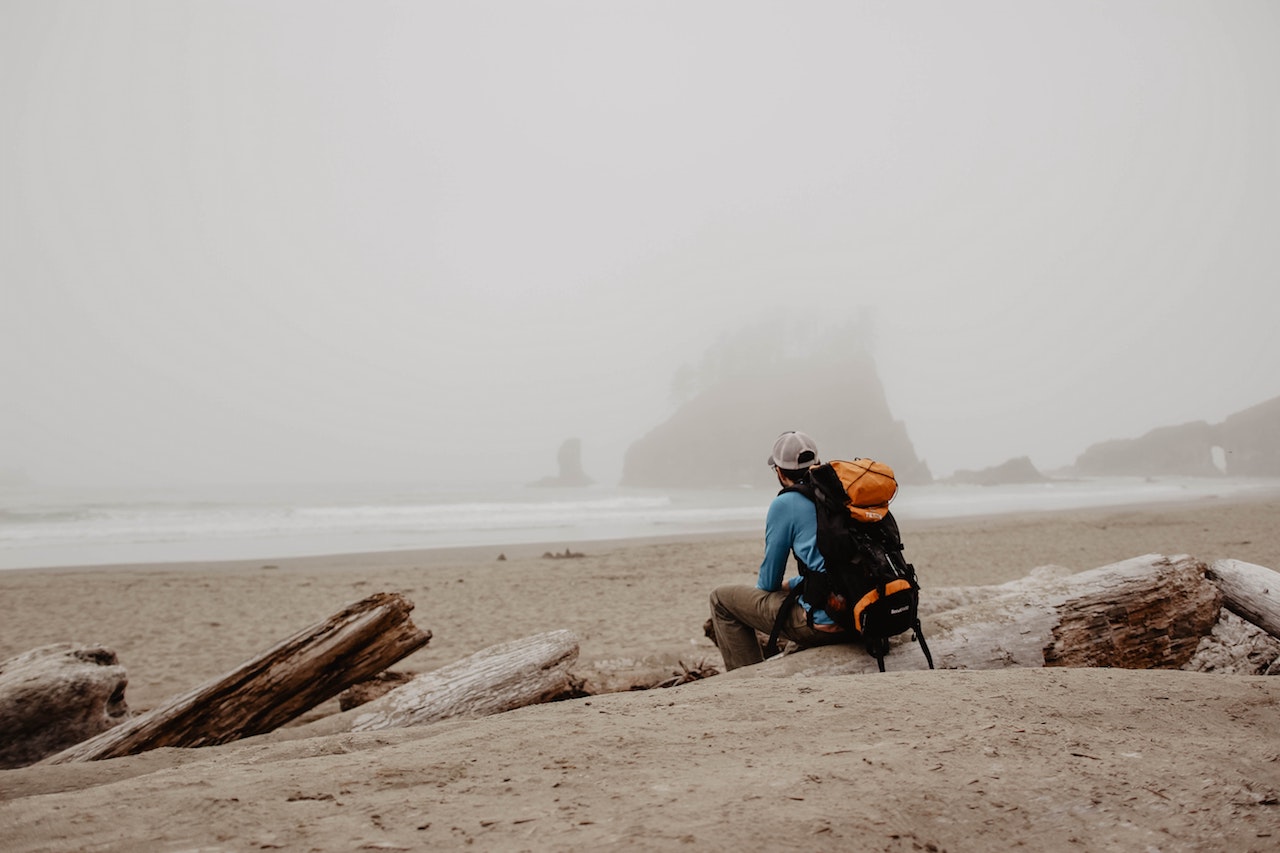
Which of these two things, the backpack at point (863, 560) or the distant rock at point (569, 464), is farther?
the distant rock at point (569, 464)

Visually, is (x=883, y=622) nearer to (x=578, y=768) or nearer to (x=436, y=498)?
(x=578, y=768)

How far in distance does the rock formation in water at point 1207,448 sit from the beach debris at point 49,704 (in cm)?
10252

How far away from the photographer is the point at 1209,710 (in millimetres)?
2588

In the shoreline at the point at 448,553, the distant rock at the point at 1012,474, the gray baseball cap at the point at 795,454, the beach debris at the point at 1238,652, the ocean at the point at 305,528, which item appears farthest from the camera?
the distant rock at the point at 1012,474

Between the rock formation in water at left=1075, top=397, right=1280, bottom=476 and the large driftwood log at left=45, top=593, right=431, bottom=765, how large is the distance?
101266 mm

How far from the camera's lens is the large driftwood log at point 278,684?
11.8 ft

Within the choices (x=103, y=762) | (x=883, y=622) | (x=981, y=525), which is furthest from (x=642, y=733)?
(x=981, y=525)

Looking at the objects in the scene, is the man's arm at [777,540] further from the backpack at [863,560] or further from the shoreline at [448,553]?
the shoreline at [448,553]

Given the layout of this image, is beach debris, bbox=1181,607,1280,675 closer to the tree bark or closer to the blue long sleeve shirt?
the blue long sleeve shirt

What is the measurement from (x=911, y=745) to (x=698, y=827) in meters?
0.99

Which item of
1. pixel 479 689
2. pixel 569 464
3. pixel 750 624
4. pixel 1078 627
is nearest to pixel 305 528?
pixel 479 689

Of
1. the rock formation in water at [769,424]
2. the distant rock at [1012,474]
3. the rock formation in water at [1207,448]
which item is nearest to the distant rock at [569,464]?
the rock formation in water at [769,424]

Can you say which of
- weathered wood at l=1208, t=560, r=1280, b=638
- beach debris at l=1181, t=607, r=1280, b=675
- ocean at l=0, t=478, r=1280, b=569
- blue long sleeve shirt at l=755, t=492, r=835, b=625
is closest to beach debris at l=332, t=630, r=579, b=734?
blue long sleeve shirt at l=755, t=492, r=835, b=625

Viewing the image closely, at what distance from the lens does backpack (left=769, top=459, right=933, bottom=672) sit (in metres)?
3.41
